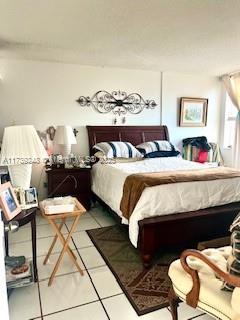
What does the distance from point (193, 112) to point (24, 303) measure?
4386mm

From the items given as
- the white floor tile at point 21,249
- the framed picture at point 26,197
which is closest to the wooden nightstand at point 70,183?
the white floor tile at point 21,249

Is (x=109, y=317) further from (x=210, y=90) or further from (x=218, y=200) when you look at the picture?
(x=210, y=90)

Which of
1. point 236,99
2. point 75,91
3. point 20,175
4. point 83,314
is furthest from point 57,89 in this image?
point 236,99

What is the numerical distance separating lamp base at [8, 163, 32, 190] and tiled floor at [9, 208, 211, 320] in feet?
2.65

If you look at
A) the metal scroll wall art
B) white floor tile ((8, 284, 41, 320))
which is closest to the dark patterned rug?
white floor tile ((8, 284, 41, 320))

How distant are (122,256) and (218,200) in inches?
46.3

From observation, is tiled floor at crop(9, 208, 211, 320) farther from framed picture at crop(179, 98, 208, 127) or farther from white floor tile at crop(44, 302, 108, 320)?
framed picture at crop(179, 98, 208, 127)

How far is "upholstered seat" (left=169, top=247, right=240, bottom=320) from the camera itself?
1.19 meters

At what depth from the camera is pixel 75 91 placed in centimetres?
415

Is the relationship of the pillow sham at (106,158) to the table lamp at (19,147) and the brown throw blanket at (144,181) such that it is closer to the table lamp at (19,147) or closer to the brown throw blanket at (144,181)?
the brown throw blanket at (144,181)

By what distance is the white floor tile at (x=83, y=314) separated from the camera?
5.63 feet

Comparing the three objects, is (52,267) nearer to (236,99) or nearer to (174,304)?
(174,304)

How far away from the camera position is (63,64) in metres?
4.03

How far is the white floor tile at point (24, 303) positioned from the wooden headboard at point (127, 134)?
2.58 m
